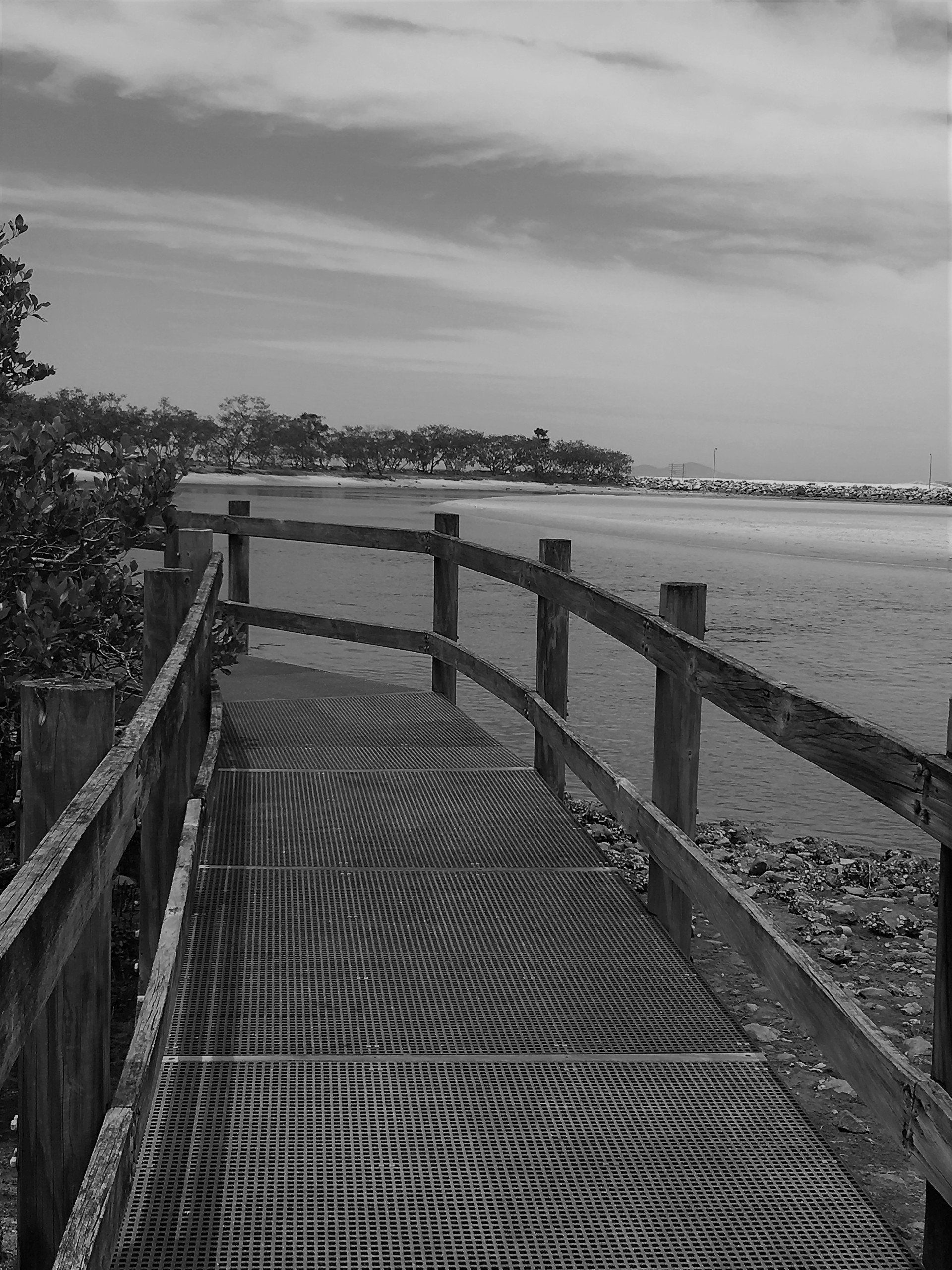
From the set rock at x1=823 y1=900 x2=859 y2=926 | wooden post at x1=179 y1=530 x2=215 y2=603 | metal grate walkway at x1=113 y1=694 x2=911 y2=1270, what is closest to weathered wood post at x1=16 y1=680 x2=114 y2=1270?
metal grate walkway at x1=113 y1=694 x2=911 y2=1270

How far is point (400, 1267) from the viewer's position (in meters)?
2.47

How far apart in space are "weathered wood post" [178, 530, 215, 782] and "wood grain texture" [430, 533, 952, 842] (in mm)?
1585

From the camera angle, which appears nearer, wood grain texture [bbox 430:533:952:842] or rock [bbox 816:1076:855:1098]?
wood grain texture [bbox 430:533:952:842]

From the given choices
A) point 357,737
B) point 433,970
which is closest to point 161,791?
point 433,970

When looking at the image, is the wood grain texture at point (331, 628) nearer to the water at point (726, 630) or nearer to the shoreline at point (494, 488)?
the water at point (726, 630)

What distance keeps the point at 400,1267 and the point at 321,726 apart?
16.9 feet

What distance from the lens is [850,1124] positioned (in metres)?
4.62

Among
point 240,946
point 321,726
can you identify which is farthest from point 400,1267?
point 321,726

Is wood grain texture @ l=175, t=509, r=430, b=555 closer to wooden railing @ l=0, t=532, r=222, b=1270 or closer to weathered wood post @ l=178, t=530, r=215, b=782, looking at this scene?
weathered wood post @ l=178, t=530, r=215, b=782

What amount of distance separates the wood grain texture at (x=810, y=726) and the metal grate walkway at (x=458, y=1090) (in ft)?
3.00

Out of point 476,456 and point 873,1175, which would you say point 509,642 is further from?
point 476,456

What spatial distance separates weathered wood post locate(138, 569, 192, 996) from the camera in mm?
3961

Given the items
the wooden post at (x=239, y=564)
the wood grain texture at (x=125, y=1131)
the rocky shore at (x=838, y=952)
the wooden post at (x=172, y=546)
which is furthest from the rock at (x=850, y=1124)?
the wooden post at (x=239, y=564)

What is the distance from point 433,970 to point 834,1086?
1942mm
